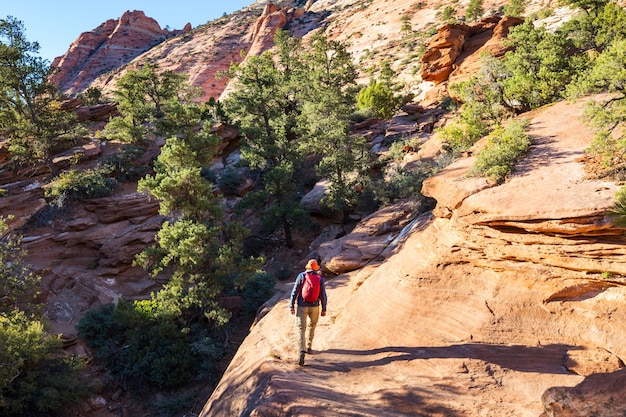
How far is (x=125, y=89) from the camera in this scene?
27.3 metres

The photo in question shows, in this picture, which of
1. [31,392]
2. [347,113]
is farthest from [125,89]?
[31,392]

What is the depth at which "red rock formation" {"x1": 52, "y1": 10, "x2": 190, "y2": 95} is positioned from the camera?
80.2m

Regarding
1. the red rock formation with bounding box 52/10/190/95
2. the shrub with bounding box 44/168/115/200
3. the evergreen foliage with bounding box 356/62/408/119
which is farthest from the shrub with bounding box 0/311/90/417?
the red rock formation with bounding box 52/10/190/95

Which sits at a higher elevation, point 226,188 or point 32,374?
point 226,188

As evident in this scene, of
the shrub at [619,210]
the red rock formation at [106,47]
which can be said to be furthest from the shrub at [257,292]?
the red rock formation at [106,47]

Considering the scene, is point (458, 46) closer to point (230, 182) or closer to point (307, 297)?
point (230, 182)

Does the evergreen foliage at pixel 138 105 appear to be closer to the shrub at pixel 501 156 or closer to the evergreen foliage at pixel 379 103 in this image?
the evergreen foliage at pixel 379 103

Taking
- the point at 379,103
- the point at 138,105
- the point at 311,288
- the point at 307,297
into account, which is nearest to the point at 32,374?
the point at 307,297

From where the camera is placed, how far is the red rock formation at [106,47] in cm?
8019

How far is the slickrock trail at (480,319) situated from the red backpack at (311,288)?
1281 millimetres

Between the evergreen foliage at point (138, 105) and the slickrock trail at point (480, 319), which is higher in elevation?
the evergreen foliage at point (138, 105)

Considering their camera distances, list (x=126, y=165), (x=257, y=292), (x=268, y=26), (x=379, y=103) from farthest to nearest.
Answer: (x=268, y=26)
(x=379, y=103)
(x=126, y=165)
(x=257, y=292)

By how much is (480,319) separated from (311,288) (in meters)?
3.39

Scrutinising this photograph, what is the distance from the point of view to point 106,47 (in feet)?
279
